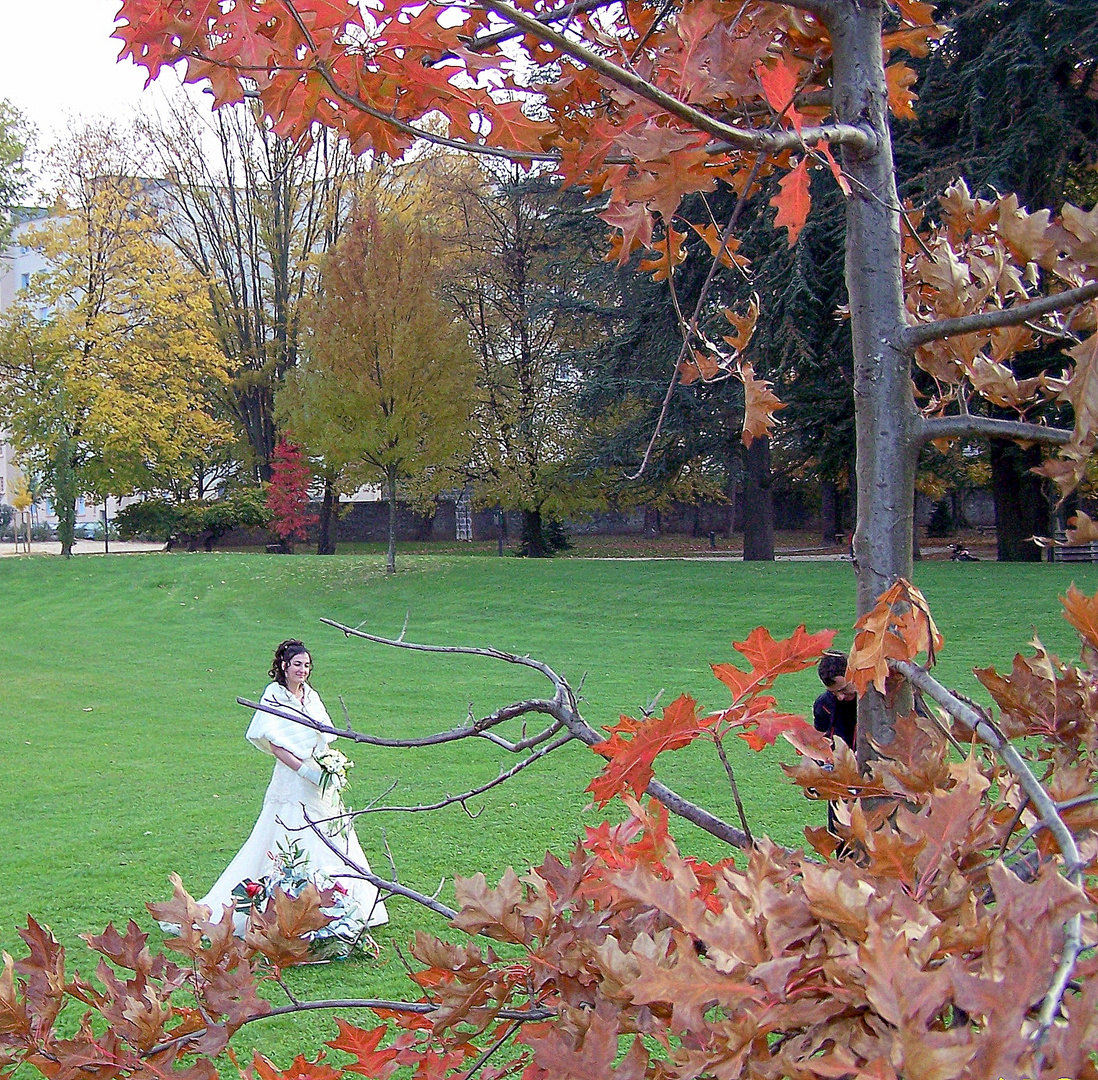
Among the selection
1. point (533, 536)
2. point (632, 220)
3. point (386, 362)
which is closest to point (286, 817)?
point (632, 220)

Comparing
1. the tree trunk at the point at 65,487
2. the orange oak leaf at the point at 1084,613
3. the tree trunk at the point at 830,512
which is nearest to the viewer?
the orange oak leaf at the point at 1084,613

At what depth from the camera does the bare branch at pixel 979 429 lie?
1350 millimetres

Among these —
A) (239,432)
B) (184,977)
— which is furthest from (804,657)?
(239,432)

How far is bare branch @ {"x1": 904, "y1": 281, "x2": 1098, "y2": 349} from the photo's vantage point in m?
1.17

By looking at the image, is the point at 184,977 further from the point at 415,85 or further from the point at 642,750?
the point at 415,85

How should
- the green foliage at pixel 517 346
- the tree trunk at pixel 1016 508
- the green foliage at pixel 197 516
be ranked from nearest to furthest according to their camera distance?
the tree trunk at pixel 1016 508 → the green foliage at pixel 517 346 → the green foliage at pixel 197 516

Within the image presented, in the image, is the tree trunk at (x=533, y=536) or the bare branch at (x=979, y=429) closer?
the bare branch at (x=979, y=429)

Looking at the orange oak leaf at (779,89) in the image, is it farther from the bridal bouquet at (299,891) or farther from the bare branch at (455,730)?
the bridal bouquet at (299,891)

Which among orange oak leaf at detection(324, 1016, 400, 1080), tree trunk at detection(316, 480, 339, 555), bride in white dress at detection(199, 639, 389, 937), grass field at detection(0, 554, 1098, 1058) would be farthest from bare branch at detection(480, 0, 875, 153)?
tree trunk at detection(316, 480, 339, 555)

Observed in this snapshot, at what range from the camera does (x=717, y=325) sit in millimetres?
17438

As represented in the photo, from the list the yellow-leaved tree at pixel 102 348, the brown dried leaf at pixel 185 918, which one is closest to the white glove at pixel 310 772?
the brown dried leaf at pixel 185 918

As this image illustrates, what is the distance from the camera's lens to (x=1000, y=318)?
1311mm

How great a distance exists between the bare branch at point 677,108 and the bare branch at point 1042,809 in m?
0.65

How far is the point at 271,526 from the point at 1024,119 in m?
23.2
